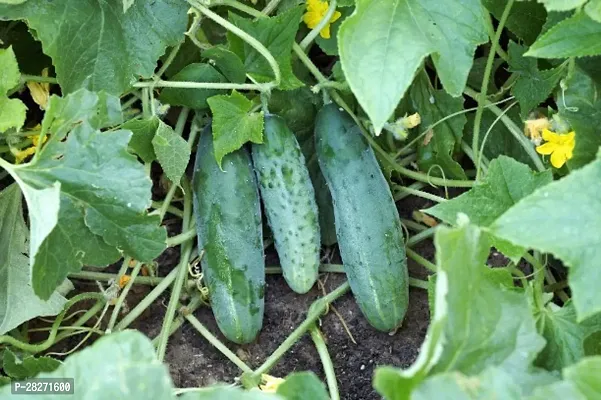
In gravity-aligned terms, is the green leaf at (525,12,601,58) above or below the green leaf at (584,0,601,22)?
below

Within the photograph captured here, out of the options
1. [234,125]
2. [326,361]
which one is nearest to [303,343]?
[326,361]

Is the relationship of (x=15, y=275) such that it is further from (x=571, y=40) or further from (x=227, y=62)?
(x=571, y=40)

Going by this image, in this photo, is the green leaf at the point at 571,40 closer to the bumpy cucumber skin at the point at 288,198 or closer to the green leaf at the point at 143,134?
the bumpy cucumber skin at the point at 288,198

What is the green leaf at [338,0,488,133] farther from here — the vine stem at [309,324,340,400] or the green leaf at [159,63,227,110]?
the vine stem at [309,324,340,400]

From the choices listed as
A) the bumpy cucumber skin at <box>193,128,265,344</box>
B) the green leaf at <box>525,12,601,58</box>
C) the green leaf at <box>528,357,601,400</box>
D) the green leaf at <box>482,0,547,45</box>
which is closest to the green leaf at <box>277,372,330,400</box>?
the green leaf at <box>528,357,601,400</box>

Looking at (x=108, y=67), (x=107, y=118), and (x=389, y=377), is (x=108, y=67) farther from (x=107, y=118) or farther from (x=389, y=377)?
(x=389, y=377)

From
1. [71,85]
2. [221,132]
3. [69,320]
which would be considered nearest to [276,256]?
[221,132]
